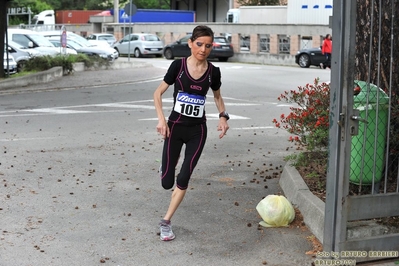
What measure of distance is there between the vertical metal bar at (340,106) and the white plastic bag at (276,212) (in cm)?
98

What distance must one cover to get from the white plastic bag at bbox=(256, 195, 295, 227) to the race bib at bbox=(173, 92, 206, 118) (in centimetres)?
111

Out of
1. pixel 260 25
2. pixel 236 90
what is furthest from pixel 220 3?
pixel 236 90

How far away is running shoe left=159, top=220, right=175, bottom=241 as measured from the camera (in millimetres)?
6410

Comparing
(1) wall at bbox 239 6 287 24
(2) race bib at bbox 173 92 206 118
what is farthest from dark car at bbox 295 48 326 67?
(2) race bib at bbox 173 92 206 118

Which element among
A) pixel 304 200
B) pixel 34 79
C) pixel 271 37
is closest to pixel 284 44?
pixel 271 37

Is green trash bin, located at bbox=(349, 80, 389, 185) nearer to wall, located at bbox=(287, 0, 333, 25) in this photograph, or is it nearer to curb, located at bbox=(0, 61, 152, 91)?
curb, located at bbox=(0, 61, 152, 91)

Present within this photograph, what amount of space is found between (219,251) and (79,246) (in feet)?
3.78

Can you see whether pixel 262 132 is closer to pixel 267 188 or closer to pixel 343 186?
pixel 267 188

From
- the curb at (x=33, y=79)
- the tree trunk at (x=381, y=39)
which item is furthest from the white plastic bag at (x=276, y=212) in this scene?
the curb at (x=33, y=79)

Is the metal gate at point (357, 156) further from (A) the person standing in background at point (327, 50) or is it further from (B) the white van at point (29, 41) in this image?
(A) the person standing in background at point (327, 50)

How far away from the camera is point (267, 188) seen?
8375 millimetres

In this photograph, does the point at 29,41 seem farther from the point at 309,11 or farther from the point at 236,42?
the point at 309,11

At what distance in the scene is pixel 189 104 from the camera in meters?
6.34

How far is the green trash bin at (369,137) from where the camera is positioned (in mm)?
6094
